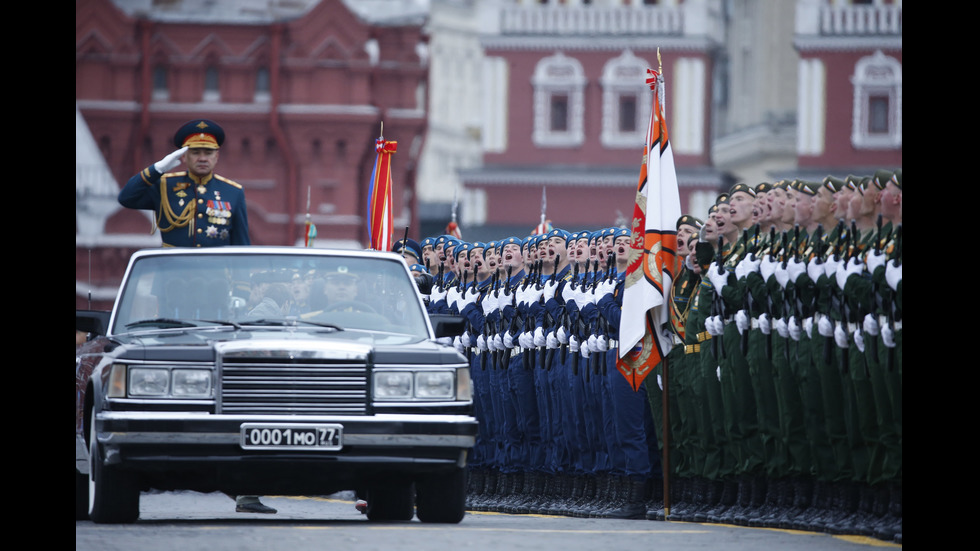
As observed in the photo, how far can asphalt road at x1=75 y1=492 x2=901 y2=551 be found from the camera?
11.0 m

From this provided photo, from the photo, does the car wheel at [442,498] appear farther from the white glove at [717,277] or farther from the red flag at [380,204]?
the red flag at [380,204]

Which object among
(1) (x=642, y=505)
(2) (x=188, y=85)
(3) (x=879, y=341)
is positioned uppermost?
(2) (x=188, y=85)

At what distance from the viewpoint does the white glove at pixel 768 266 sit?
1352 centimetres

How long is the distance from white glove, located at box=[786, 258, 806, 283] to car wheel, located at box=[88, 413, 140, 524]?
13.3ft

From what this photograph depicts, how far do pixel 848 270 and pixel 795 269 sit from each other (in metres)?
0.71

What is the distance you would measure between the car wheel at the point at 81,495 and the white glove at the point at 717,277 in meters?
4.15

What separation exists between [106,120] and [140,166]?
2242mm

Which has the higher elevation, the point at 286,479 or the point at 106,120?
the point at 106,120

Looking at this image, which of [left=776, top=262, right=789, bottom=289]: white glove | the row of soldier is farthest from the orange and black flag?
[left=776, top=262, right=789, bottom=289]: white glove

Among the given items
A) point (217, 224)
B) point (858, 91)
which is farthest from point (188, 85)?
point (217, 224)

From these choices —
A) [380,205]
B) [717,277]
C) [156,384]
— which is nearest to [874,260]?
[717,277]

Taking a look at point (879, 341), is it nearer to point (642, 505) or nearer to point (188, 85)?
point (642, 505)

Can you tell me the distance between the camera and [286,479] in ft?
39.0

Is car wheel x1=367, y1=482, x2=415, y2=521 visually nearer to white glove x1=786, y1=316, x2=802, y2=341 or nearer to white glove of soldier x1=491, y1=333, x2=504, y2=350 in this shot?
white glove x1=786, y1=316, x2=802, y2=341
